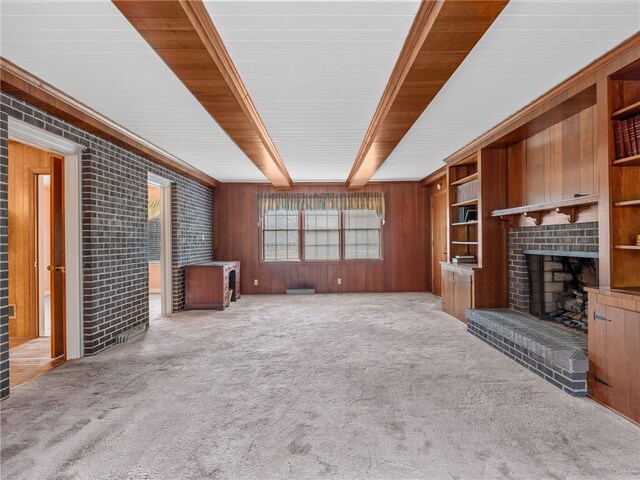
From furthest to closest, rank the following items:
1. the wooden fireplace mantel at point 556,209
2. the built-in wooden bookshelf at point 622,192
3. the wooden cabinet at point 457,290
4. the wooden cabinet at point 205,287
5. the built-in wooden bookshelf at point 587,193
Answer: the wooden cabinet at point 205,287 → the wooden cabinet at point 457,290 → the wooden fireplace mantel at point 556,209 → the built-in wooden bookshelf at point 622,192 → the built-in wooden bookshelf at point 587,193

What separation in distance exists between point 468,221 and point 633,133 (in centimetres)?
259

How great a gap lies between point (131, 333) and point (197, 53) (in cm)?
344

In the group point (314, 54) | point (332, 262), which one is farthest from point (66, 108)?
point (332, 262)

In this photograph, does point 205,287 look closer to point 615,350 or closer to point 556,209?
point 556,209

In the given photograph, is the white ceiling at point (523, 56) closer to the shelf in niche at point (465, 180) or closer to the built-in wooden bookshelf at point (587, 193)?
the built-in wooden bookshelf at point (587, 193)

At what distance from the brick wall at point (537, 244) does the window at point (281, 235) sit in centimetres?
449

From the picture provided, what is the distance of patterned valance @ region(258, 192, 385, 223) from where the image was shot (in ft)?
25.1

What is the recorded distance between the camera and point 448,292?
17.4 ft

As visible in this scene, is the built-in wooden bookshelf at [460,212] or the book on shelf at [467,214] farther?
the built-in wooden bookshelf at [460,212]

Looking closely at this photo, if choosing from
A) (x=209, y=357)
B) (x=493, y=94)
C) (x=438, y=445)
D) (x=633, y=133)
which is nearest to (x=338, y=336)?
(x=209, y=357)

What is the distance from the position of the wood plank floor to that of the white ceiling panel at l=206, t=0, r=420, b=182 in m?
3.10

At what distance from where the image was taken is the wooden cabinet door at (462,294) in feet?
15.1

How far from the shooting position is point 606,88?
2.51m

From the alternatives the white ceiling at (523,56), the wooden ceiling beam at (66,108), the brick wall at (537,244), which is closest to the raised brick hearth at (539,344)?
the brick wall at (537,244)
